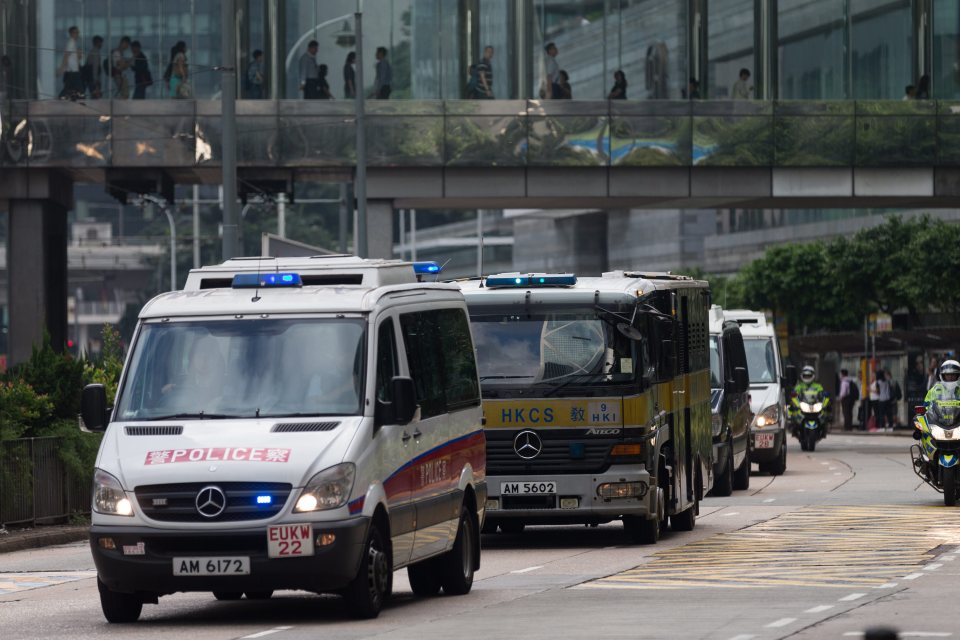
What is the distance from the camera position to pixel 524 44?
45438 millimetres

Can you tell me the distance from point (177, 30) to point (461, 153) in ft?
23.5

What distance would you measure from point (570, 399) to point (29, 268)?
1103 inches

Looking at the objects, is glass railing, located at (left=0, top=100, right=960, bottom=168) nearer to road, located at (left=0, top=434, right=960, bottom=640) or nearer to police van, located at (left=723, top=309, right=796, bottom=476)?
police van, located at (left=723, top=309, right=796, bottom=476)

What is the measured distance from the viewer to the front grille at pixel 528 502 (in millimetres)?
18641

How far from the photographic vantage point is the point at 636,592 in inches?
563

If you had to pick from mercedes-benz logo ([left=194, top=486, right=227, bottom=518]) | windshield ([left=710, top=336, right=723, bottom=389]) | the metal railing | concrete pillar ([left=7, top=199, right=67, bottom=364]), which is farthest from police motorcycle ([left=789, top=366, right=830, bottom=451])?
mercedes-benz logo ([left=194, top=486, right=227, bottom=518])

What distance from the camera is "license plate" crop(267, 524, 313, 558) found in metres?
12.0

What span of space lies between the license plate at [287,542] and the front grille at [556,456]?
6.86 m

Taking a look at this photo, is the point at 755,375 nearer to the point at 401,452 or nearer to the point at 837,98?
the point at 837,98

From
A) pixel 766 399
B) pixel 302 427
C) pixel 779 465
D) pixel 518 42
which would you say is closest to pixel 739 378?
pixel 766 399

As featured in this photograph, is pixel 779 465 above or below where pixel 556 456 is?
below

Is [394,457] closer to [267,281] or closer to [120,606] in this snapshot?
[267,281]

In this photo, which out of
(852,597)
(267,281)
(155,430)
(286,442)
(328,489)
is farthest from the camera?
(267,281)

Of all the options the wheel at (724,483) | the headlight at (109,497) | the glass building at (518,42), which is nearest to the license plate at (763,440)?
the wheel at (724,483)
